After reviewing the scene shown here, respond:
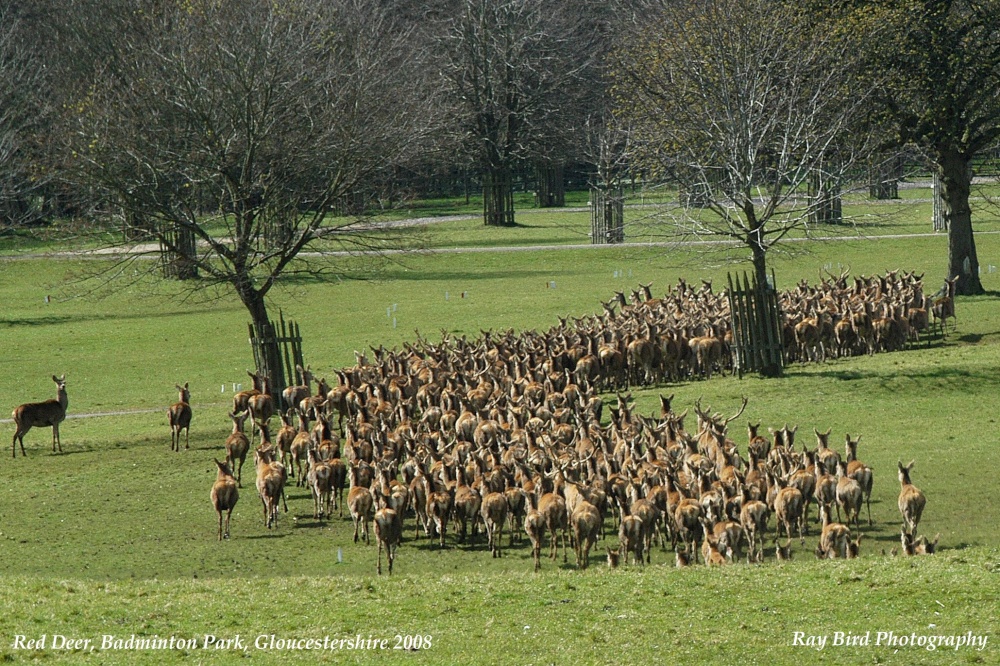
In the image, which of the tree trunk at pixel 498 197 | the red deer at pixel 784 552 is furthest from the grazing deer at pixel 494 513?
the tree trunk at pixel 498 197

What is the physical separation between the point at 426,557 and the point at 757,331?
46.4ft

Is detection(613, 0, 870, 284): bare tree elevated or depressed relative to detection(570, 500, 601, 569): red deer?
elevated

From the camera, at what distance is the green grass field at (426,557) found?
1239 cm

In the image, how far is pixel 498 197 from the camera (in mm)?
79500

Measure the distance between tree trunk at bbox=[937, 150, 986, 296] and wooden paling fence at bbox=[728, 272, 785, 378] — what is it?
1243 centimetres

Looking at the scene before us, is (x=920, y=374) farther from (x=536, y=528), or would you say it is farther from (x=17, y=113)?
(x=17, y=113)

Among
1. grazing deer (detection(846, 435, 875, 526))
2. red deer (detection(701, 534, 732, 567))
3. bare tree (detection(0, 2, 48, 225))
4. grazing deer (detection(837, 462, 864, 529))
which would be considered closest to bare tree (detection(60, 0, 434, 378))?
grazing deer (detection(846, 435, 875, 526))

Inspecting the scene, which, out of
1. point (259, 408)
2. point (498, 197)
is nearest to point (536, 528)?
point (259, 408)

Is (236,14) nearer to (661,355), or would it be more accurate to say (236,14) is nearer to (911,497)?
(661,355)

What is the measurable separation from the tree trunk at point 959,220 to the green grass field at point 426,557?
123cm

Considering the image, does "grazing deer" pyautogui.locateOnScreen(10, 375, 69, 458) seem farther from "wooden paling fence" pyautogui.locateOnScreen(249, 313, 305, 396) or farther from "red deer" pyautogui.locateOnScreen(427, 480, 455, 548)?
"red deer" pyautogui.locateOnScreen(427, 480, 455, 548)

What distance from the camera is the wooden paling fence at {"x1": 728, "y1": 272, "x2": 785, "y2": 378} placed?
3045 centimetres

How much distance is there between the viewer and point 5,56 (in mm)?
67125

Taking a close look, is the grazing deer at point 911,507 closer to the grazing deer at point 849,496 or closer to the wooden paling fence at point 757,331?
the grazing deer at point 849,496
